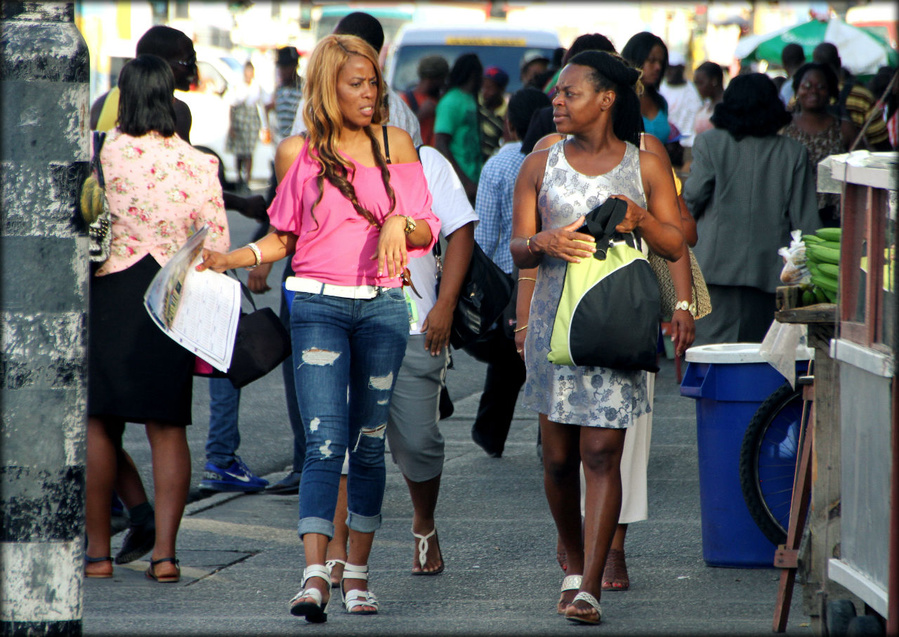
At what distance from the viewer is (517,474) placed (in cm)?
719

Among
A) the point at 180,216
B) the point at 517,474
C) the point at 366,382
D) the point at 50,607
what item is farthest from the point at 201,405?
the point at 50,607

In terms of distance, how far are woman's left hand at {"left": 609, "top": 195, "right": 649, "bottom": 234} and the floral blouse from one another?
69.5 inches

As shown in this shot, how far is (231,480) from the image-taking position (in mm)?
6844

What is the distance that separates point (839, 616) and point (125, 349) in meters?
2.85

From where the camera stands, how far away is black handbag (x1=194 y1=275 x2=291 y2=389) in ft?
16.0

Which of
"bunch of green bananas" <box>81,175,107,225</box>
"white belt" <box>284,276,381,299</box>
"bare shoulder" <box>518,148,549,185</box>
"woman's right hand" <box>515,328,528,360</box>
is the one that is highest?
"bare shoulder" <box>518,148,549,185</box>

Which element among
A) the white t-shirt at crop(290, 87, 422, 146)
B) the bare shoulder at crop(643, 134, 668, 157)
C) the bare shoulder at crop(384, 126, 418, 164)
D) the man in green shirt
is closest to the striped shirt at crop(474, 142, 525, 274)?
the white t-shirt at crop(290, 87, 422, 146)

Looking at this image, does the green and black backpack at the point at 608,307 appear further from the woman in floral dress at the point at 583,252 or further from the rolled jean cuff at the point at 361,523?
the rolled jean cuff at the point at 361,523

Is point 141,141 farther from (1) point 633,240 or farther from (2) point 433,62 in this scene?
(2) point 433,62

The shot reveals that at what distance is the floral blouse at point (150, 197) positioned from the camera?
5164 millimetres

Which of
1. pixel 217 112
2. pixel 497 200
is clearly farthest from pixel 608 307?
pixel 217 112

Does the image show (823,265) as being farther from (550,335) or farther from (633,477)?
(633,477)

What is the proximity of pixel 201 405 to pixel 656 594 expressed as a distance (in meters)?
4.86

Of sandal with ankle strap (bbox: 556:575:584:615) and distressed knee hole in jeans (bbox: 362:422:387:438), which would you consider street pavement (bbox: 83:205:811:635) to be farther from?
distressed knee hole in jeans (bbox: 362:422:387:438)
